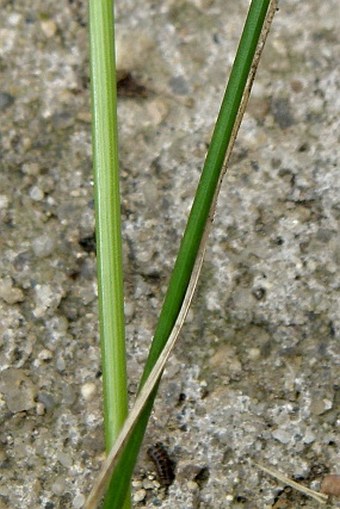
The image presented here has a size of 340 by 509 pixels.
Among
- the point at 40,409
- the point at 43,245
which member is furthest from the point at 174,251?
the point at 40,409

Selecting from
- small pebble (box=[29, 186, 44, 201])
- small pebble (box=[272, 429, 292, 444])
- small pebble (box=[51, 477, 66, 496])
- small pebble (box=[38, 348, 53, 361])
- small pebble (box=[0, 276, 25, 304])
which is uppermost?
small pebble (box=[29, 186, 44, 201])

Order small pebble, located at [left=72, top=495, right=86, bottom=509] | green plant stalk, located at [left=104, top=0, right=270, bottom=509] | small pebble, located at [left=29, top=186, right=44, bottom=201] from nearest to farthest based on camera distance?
green plant stalk, located at [left=104, top=0, right=270, bottom=509] < small pebble, located at [left=72, top=495, right=86, bottom=509] < small pebble, located at [left=29, top=186, right=44, bottom=201]

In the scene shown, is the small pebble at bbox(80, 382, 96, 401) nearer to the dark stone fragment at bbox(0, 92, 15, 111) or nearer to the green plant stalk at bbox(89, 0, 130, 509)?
the green plant stalk at bbox(89, 0, 130, 509)

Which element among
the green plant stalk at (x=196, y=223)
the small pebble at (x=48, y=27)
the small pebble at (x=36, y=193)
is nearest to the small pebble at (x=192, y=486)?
the green plant stalk at (x=196, y=223)

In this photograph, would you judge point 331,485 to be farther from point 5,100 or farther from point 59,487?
point 5,100

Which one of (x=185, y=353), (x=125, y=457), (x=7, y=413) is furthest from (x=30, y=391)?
(x=125, y=457)

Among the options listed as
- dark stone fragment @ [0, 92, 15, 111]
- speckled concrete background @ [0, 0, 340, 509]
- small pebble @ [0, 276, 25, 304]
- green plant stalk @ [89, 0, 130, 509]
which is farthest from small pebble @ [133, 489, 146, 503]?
dark stone fragment @ [0, 92, 15, 111]

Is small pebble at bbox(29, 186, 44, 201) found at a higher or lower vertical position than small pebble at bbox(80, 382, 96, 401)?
higher

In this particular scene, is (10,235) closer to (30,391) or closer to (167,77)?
(30,391)
